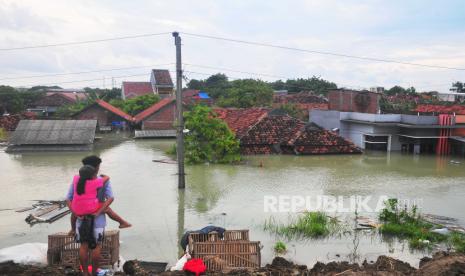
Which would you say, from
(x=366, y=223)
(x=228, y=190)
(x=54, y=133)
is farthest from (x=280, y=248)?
(x=54, y=133)

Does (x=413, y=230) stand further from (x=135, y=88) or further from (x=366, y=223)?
(x=135, y=88)

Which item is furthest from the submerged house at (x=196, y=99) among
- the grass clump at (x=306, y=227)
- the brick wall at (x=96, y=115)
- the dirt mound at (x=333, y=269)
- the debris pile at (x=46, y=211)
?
the dirt mound at (x=333, y=269)

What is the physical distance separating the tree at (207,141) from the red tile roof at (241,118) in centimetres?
274

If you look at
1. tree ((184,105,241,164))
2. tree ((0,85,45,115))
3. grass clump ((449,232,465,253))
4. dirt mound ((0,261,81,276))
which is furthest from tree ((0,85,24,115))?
grass clump ((449,232,465,253))

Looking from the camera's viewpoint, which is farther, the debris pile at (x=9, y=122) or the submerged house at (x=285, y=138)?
the debris pile at (x=9, y=122)

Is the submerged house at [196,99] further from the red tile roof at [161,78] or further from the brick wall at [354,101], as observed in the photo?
the brick wall at [354,101]

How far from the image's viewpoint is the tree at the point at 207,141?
17.7 m

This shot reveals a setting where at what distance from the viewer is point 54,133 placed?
21.7m

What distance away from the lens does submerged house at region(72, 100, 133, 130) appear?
30.4 metres

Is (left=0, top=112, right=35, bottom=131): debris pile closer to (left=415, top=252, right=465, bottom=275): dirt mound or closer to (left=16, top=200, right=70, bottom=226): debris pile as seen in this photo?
(left=16, top=200, right=70, bottom=226): debris pile

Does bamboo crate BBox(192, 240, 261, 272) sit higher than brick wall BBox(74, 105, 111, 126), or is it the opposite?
brick wall BBox(74, 105, 111, 126)

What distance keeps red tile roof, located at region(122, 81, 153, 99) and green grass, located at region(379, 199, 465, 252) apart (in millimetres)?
41357

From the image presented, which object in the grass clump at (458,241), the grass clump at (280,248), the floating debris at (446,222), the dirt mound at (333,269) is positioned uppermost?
the dirt mound at (333,269)

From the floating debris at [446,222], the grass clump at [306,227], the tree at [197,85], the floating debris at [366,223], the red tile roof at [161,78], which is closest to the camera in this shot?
the grass clump at [306,227]
